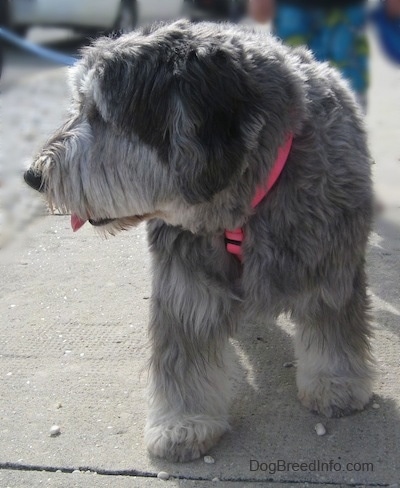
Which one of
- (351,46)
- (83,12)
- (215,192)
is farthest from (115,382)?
(83,12)

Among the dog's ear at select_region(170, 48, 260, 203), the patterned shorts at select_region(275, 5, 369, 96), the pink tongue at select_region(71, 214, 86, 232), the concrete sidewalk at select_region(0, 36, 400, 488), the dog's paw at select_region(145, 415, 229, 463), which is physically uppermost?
the dog's ear at select_region(170, 48, 260, 203)

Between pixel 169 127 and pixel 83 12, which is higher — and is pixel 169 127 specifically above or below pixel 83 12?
above

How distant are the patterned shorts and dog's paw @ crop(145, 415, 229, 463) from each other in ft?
6.66

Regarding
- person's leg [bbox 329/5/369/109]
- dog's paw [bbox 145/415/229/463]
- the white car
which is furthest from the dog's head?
the white car

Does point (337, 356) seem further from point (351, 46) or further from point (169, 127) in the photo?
point (351, 46)

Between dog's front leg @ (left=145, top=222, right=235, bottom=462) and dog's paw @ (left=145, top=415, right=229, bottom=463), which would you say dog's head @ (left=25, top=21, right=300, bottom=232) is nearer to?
dog's front leg @ (left=145, top=222, right=235, bottom=462)

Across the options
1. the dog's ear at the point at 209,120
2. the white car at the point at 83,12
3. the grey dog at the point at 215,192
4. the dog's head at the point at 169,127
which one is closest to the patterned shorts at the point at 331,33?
the grey dog at the point at 215,192

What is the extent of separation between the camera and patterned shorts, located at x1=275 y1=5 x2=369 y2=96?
12.7 feet

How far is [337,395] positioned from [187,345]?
65cm

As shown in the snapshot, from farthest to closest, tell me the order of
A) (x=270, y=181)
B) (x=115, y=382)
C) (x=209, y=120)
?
(x=115, y=382) < (x=270, y=181) < (x=209, y=120)

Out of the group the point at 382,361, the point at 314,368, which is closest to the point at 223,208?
the point at 314,368

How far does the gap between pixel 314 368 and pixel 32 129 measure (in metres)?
4.14

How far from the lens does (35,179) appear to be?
8.37ft

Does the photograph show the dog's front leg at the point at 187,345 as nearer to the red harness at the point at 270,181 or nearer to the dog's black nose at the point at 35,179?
the red harness at the point at 270,181
